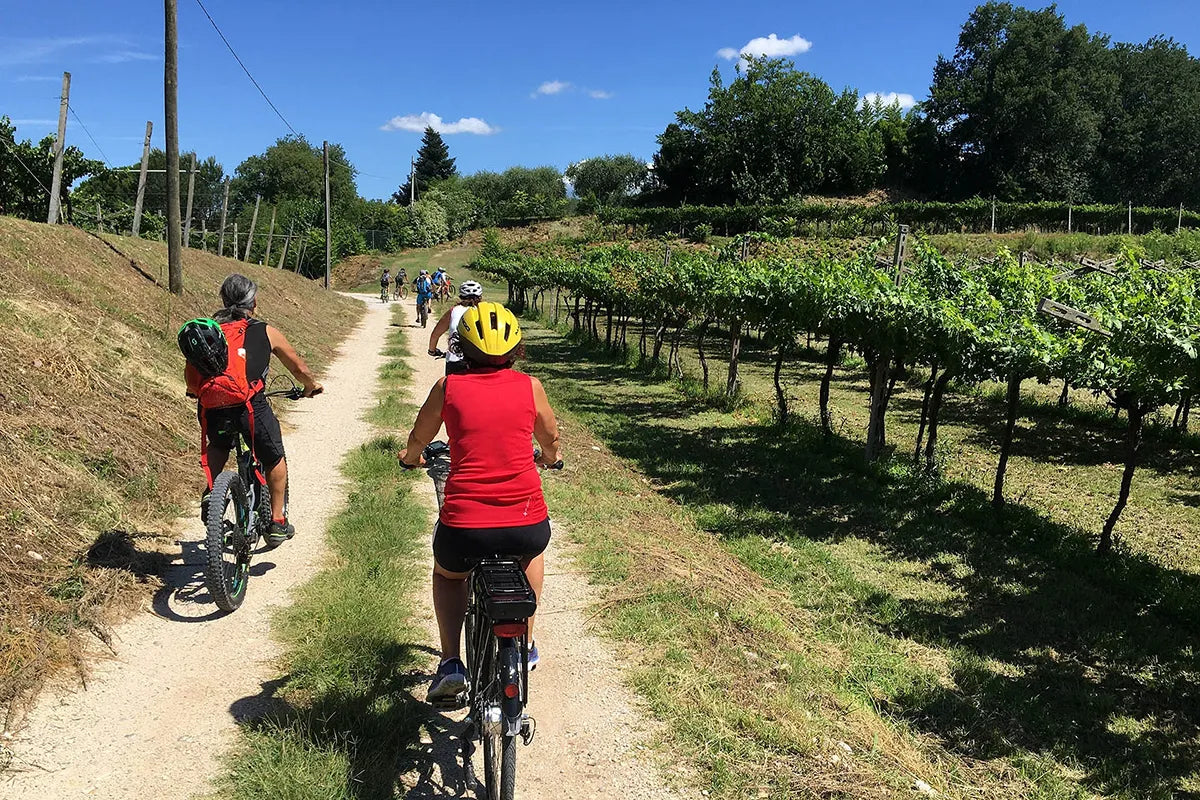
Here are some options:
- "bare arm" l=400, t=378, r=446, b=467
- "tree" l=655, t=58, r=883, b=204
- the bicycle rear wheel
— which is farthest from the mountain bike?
"tree" l=655, t=58, r=883, b=204

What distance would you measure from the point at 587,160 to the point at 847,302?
295 ft

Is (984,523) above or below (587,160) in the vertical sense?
below

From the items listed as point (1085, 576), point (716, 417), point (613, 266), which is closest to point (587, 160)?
point (613, 266)

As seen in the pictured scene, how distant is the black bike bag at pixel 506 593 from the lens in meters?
2.72

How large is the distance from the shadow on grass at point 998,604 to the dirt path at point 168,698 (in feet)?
11.5

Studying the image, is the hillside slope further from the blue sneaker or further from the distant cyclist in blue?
the distant cyclist in blue

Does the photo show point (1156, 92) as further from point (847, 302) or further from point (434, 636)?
point (434, 636)

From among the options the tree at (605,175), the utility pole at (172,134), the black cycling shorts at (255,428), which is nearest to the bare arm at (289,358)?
the black cycling shorts at (255,428)

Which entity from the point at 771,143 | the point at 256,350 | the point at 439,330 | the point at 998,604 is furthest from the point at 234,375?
the point at 771,143

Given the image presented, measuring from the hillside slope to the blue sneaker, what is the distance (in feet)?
5.98

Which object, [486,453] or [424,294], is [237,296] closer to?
[486,453]

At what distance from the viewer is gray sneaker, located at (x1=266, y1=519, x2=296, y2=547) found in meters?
5.29

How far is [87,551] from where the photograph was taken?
16.1ft

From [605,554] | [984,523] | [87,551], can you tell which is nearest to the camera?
[87,551]
